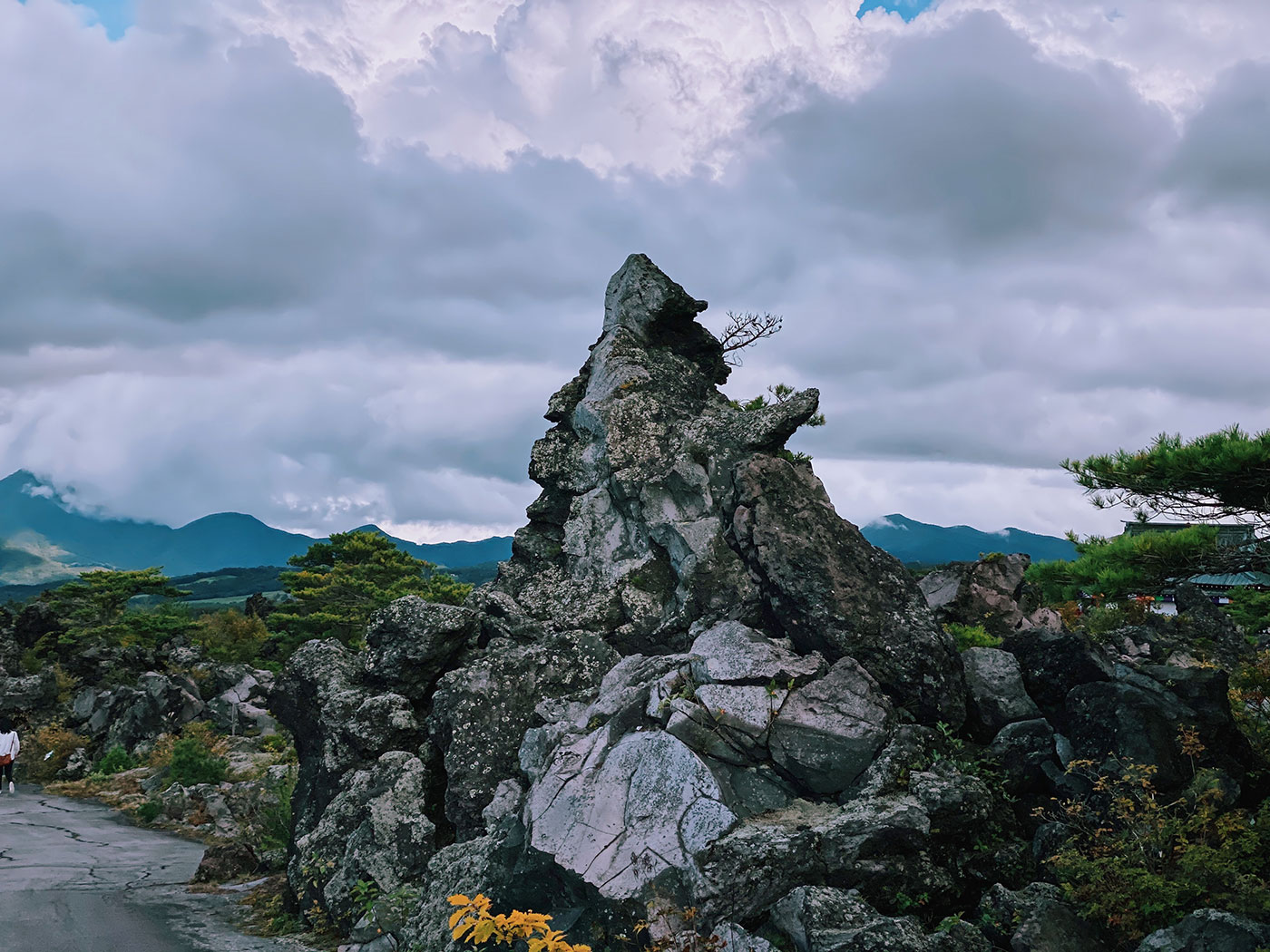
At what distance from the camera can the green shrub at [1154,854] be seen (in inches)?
348

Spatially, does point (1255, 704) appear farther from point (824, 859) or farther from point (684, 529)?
point (684, 529)

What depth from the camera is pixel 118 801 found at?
27297 millimetres

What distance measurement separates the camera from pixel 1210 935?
805cm

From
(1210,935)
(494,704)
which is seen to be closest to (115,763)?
(494,704)

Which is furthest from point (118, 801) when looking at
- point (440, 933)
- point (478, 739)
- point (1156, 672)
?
point (1156, 672)

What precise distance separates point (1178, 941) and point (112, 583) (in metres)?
57.4

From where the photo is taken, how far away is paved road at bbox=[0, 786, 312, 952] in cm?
1393

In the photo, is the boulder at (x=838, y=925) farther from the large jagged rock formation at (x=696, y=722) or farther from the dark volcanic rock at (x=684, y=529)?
the dark volcanic rock at (x=684, y=529)

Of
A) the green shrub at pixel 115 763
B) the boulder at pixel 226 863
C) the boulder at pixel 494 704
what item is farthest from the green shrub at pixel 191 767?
the boulder at pixel 494 704

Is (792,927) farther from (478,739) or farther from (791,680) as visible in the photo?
(478,739)

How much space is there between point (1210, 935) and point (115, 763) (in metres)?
35.2

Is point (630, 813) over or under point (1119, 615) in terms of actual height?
under

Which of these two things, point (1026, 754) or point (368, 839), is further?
point (368, 839)

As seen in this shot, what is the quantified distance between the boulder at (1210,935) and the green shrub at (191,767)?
2680 cm
